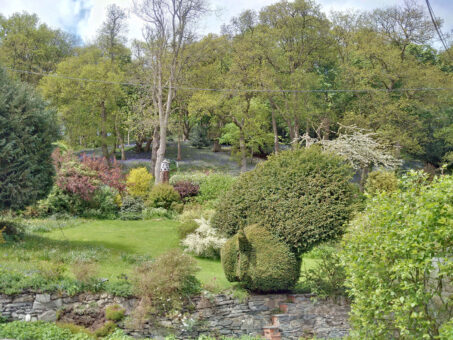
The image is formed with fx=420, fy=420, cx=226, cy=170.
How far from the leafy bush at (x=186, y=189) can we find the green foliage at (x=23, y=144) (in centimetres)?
841

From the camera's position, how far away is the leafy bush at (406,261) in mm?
4736

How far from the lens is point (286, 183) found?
9.93 metres

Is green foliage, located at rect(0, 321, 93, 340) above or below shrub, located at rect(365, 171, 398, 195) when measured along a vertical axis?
below

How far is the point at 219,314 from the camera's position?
9.08m

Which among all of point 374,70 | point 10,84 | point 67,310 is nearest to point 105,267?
point 67,310

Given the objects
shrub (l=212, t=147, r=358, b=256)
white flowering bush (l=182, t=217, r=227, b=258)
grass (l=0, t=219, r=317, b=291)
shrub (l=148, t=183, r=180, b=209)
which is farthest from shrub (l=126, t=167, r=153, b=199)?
shrub (l=212, t=147, r=358, b=256)

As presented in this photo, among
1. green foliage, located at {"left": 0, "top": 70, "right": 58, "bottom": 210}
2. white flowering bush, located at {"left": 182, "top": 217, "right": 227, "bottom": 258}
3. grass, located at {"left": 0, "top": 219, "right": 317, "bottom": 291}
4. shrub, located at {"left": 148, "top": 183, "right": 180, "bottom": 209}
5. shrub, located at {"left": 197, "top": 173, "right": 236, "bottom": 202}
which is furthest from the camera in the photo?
shrub, located at {"left": 197, "top": 173, "right": 236, "bottom": 202}

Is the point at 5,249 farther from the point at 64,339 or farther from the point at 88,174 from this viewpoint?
the point at 88,174

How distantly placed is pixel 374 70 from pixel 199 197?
1576 cm

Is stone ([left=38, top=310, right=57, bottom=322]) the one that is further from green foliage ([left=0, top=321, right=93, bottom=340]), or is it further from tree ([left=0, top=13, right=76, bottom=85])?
tree ([left=0, top=13, right=76, bottom=85])

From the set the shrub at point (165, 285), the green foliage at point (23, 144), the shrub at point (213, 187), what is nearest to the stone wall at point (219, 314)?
the shrub at point (165, 285)

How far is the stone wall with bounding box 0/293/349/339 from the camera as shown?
862 cm

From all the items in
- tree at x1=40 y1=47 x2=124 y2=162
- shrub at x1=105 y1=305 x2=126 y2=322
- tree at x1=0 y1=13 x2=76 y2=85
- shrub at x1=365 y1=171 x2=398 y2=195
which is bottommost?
shrub at x1=105 y1=305 x2=126 y2=322

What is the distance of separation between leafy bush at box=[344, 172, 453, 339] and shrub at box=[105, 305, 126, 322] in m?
4.94
